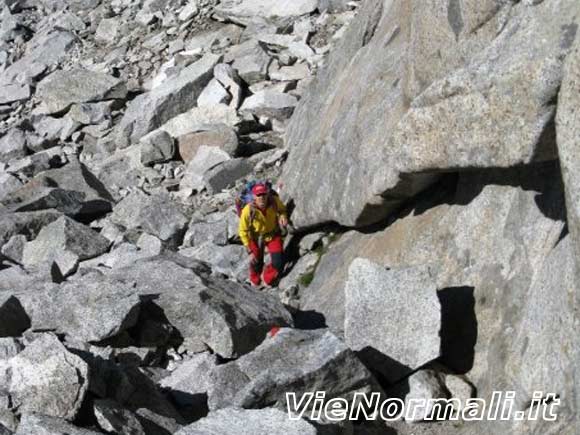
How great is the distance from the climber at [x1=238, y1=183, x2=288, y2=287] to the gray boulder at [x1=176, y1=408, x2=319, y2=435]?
7.49 m

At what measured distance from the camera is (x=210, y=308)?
13.0m

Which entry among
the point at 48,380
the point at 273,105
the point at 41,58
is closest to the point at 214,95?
the point at 273,105

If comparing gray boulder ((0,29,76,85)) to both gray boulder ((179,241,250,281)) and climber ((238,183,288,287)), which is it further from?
climber ((238,183,288,287))

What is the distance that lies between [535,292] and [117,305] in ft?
19.9

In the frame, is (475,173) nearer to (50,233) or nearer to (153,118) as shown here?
(50,233)

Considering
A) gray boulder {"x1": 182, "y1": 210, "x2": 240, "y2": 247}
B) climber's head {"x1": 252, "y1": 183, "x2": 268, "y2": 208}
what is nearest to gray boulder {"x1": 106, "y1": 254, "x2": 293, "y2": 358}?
climber's head {"x1": 252, "y1": 183, "x2": 268, "y2": 208}

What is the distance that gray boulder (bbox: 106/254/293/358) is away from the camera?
12.7 metres

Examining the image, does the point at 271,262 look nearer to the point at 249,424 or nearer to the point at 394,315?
the point at 394,315

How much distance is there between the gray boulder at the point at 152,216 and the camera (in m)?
19.6

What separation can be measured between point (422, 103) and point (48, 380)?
479 centimetres

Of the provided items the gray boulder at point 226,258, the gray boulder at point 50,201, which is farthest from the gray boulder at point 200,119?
the gray boulder at point 226,258

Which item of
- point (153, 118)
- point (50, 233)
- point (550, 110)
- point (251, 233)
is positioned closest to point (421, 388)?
point (550, 110)

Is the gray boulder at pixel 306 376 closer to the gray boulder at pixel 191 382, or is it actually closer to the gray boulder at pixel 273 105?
the gray boulder at pixel 191 382

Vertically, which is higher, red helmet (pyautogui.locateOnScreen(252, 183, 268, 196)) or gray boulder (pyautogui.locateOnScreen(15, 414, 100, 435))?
gray boulder (pyautogui.locateOnScreen(15, 414, 100, 435))
